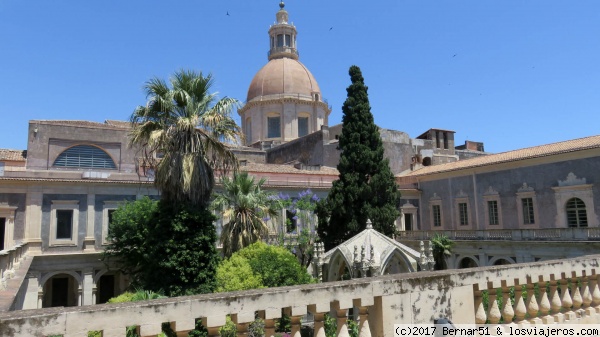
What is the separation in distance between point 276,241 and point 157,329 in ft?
72.6

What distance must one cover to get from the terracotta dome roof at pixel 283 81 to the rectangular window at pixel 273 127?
269 cm

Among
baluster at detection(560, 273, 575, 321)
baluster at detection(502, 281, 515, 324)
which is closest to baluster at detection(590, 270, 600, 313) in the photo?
baluster at detection(560, 273, 575, 321)

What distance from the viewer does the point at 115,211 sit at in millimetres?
23250

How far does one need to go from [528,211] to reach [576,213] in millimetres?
2924

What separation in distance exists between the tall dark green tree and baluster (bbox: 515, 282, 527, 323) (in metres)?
20.1

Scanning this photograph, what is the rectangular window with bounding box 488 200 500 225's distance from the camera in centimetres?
2903

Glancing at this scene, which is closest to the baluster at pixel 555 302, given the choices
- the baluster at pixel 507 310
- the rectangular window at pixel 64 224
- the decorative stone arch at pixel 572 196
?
the baluster at pixel 507 310

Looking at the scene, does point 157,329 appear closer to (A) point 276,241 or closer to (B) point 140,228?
(B) point 140,228

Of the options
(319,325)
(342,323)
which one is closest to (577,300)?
(342,323)

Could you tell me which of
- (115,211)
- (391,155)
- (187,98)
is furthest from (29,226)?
(391,155)

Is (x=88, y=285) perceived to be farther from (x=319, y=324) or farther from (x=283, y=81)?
(x=283, y=81)

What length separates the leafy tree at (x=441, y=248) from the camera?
26422 mm

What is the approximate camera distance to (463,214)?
31.4m

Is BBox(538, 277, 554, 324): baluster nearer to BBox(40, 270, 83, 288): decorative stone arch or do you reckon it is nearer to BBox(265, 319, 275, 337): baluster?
BBox(265, 319, 275, 337): baluster
